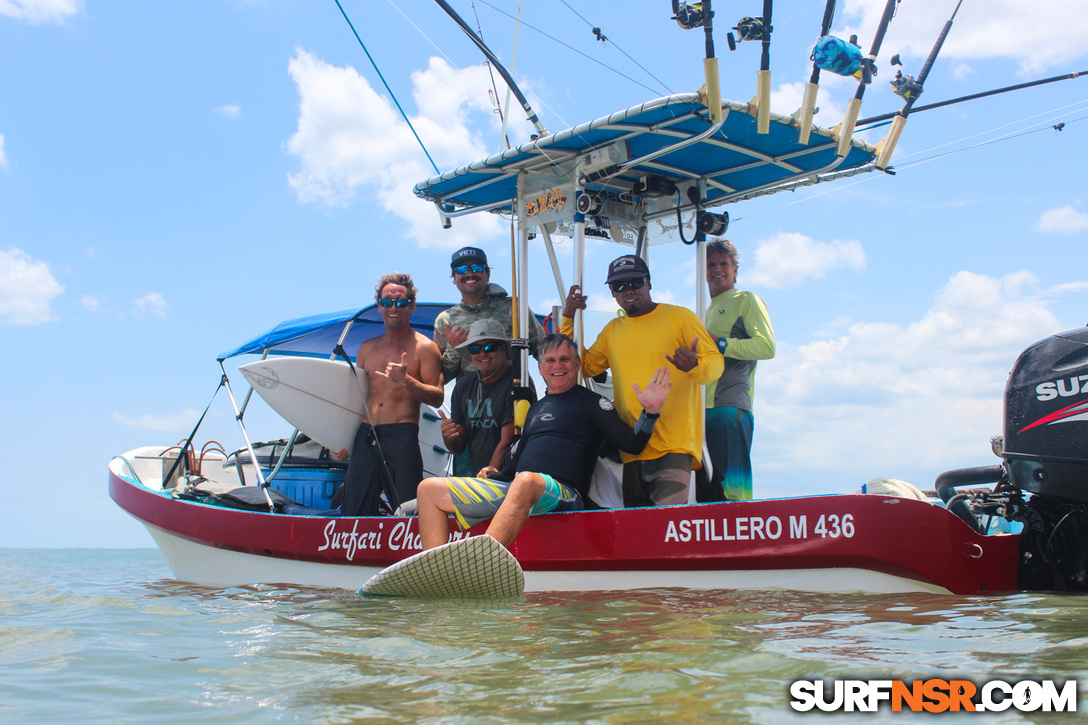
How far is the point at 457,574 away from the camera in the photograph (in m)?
4.00

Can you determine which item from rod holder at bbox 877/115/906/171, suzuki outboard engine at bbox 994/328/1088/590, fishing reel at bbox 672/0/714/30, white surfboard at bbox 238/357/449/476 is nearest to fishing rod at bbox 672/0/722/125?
fishing reel at bbox 672/0/714/30

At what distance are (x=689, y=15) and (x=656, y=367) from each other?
75.9 inches

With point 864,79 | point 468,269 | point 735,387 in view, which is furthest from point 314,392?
point 864,79

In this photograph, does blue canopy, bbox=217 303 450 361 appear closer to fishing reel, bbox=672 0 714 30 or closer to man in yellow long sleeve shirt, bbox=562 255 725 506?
man in yellow long sleeve shirt, bbox=562 255 725 506

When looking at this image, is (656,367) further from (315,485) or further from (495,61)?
(495,61)

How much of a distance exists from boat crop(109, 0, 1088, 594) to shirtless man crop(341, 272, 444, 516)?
0.41 meters

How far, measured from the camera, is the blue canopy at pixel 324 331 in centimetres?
676

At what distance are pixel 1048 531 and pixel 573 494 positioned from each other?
7.71 ft

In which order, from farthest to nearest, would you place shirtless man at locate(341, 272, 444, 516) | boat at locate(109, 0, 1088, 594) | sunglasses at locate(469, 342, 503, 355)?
shirtless man at locate(341, 272, 444, 516) → sunglasses at locate(469, 342, 503, 355) → boat at locate(109, 0, 1088, 594)

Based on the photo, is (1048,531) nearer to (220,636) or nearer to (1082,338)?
(1082,338)

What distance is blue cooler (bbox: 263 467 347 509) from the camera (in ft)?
22.9

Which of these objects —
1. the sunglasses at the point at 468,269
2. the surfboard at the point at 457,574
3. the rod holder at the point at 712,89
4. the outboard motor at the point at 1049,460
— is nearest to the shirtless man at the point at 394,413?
the sunglasses at the point at 468,269

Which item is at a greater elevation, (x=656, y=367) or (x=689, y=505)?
(x=656, y=367)

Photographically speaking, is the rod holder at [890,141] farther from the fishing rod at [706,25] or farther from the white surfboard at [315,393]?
the white surfboard at [315,393]
